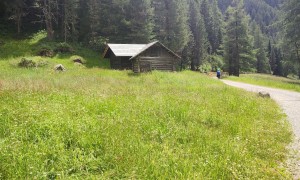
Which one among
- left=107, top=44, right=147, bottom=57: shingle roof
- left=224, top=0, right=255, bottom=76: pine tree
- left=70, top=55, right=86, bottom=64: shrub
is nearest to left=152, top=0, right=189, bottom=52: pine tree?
left=224, top=0, right=255, bottom=76: pine tree

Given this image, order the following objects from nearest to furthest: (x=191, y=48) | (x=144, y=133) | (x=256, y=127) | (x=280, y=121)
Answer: (x=144, y=133) < (x=256, y=127) < (x=280, y=121) < (x=191, y=48)

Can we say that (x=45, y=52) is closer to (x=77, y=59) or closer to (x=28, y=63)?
(x=77, y=59)

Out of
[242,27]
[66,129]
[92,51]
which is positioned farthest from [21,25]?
[66,129]

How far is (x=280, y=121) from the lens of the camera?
32.4ft

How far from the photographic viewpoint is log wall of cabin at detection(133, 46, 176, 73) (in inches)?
1335

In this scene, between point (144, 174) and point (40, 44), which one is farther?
point (40, 44)

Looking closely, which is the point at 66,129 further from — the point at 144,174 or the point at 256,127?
the point at 256,127

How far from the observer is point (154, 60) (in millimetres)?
34938

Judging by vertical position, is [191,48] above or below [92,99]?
above

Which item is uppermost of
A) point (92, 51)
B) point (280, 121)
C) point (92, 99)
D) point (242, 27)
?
point (242, 27)

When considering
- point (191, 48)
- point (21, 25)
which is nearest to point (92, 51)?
point (21, 25)

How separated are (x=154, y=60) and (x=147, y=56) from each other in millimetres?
1225

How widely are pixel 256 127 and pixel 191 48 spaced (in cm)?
5488

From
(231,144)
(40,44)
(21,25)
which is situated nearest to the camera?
(231,144)
